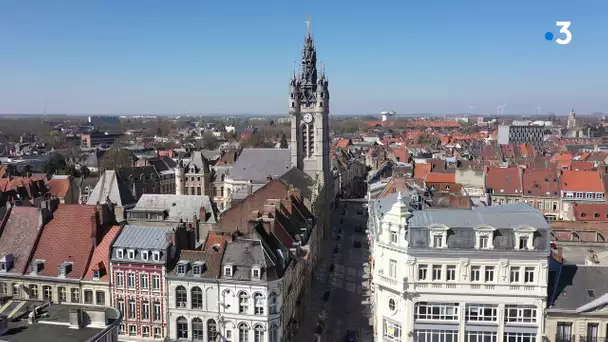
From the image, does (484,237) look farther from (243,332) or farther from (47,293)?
(47,293)

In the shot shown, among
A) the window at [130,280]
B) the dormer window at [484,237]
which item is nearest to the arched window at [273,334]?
the window at [130,280]

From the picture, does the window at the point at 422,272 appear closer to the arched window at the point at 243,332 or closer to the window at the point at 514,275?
the window at the point at 514,275

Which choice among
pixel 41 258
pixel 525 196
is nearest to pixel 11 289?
pixel 41 258

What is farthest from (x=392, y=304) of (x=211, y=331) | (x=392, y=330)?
(x=211, y=331)

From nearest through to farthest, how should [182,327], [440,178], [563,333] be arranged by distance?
[563,333]
[182,327]
[440,178]

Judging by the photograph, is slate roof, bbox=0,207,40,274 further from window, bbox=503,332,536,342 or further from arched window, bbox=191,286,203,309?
window, bbox=503,332,536,342

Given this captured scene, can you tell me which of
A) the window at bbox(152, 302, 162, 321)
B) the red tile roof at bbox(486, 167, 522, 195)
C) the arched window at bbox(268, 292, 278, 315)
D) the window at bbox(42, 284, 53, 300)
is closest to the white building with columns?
the arched window at bbox(268, 292, 278, 315)
